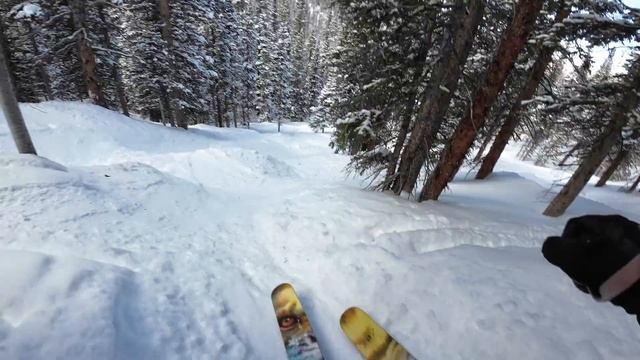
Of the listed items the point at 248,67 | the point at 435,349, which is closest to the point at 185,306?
the point at 435,349

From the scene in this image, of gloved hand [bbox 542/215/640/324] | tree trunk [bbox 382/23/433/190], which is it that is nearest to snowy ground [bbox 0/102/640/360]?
tree trunk [bbox 382/23/433/190]

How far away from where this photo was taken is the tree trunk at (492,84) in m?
6.84

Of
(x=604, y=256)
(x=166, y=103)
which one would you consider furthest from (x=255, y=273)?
(x=166, y=103)

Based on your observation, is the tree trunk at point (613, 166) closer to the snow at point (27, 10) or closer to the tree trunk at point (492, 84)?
the tree trunk at point (492, 84)

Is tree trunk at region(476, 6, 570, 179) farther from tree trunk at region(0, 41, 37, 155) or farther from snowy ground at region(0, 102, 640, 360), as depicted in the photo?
tree trunk at region(0, 41, 37, 155)

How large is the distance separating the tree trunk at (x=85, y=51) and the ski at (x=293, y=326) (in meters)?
17.1

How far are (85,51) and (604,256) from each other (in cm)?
2073

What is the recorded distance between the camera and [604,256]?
1480 millimetres

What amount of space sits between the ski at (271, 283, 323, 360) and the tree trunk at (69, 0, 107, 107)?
1712 cm

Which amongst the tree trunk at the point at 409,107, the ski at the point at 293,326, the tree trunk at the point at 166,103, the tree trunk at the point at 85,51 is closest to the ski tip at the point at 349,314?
the ski at the point at 293,326

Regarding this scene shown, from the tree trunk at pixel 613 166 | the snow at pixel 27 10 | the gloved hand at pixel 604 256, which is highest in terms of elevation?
the snow at pixel 27 10

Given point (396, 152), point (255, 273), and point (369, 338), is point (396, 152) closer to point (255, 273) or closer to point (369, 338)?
point (255, 273)

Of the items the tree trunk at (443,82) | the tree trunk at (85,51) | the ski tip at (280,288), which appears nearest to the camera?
the ski tip at (280,288)

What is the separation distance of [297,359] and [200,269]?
2.44 metres
